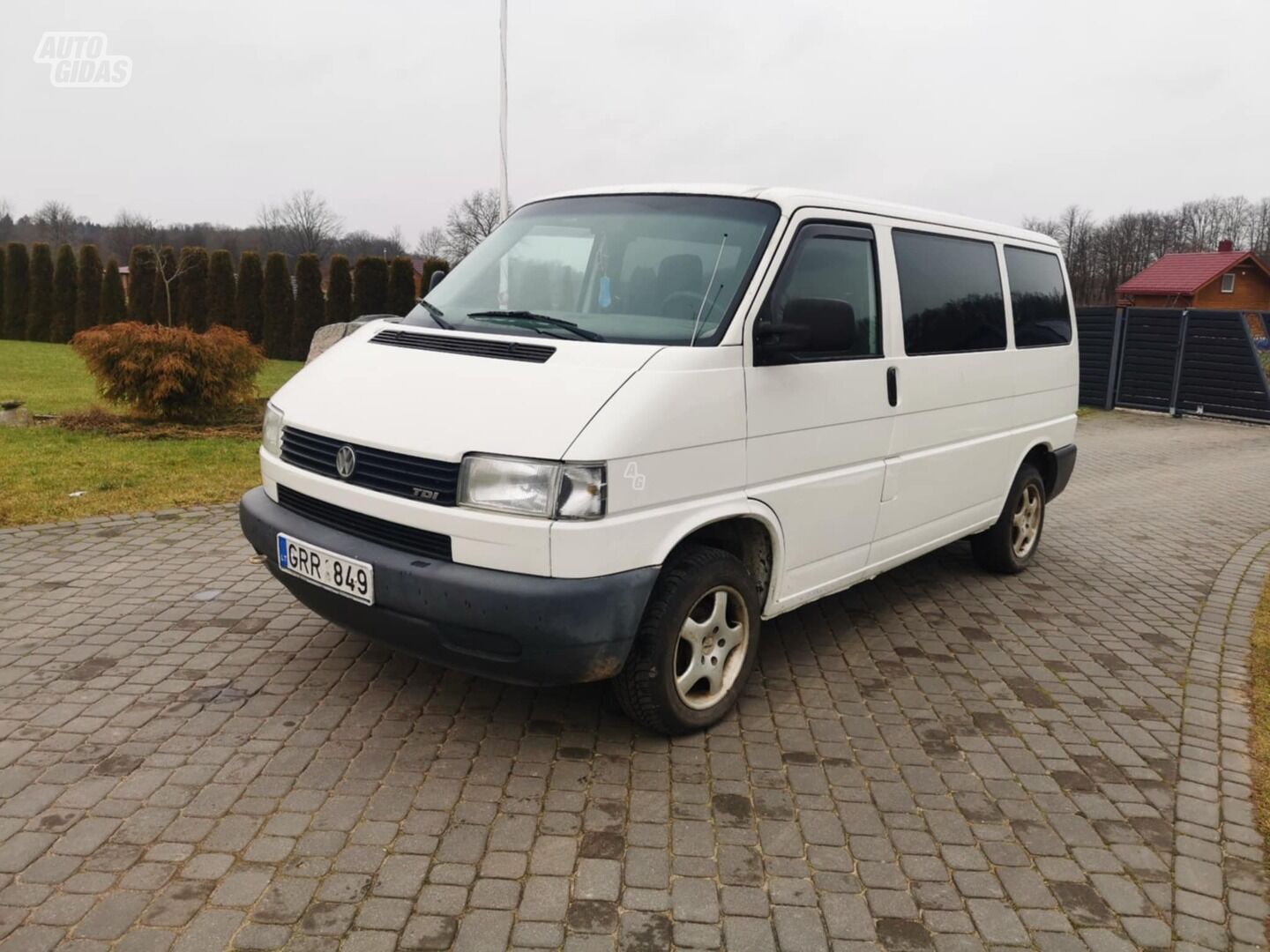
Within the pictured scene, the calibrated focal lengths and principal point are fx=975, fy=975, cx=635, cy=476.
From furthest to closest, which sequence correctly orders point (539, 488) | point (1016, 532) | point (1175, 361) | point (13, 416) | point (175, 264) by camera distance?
point (175, 264) < point (1175, 361) < point (13, 416) < point (1016, 532) < point (539, 488)

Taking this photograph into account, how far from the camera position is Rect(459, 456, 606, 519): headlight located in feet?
10.8

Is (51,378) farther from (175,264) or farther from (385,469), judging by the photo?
(385,469)

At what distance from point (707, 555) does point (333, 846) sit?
1.70 meters

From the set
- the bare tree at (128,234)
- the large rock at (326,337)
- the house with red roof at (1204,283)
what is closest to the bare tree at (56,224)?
the bare tree at (128,234)

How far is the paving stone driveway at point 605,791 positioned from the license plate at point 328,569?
0.63m

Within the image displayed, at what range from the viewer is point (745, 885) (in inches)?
119

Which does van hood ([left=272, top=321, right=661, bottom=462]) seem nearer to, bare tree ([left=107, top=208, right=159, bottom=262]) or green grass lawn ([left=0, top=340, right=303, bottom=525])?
green grass lawn ([left=0, top=340, right=303, bottom=525])

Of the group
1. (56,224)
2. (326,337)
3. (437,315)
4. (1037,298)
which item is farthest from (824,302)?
(56,224)

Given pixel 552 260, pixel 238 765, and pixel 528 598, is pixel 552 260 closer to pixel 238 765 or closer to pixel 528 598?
pixel 528 598

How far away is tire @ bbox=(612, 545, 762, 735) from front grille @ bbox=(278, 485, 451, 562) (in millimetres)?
821

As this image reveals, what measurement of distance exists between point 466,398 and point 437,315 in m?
1.03

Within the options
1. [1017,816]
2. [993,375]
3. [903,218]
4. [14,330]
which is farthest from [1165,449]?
[14,330]

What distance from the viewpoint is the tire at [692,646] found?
12.2 ft

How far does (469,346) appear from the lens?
400cm
